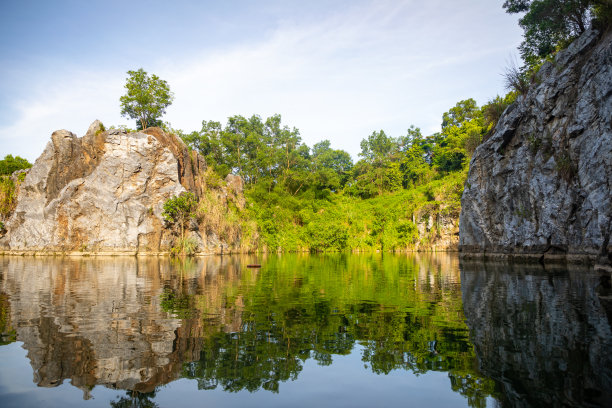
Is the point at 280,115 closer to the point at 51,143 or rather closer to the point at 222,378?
the point at 51,143

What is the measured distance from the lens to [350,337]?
7.62 metres

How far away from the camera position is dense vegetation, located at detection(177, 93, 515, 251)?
66.1 m

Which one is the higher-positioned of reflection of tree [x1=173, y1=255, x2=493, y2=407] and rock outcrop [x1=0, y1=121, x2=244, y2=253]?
rock outcrop [x1=0, y1=121, x2=244, y2=253]

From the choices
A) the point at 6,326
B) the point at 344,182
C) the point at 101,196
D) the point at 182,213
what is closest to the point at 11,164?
the point at 101,196

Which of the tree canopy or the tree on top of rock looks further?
the tree on top of rock

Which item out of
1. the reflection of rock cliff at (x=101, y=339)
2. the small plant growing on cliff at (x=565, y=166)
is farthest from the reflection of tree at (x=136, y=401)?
the small plant growing on cliff at (x=565, y=166)

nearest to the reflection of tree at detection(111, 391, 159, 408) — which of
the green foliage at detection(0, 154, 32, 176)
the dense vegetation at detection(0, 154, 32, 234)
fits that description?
the dense vegetation at detection(0, 154, 32, 234)

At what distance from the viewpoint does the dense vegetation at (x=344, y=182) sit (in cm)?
6606

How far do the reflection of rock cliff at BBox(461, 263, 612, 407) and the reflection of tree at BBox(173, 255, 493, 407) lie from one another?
0.36 m

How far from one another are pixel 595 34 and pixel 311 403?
88.6ft

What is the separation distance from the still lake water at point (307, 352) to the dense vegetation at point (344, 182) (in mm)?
46168

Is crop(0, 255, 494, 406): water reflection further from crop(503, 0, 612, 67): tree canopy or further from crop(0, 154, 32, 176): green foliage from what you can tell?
crop(0, 154, 32, 176): green foliage

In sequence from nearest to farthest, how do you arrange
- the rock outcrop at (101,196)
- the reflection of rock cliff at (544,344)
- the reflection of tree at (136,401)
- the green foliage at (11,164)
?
1. the reflection of tree at (136,401)
2. the reflection of rock cliff at (544,344)
3. the rock outcrop at (101,196)
4. the green foliage at (11,164)

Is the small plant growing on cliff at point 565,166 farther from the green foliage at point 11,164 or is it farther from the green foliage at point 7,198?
the green foliage at point 11,164
